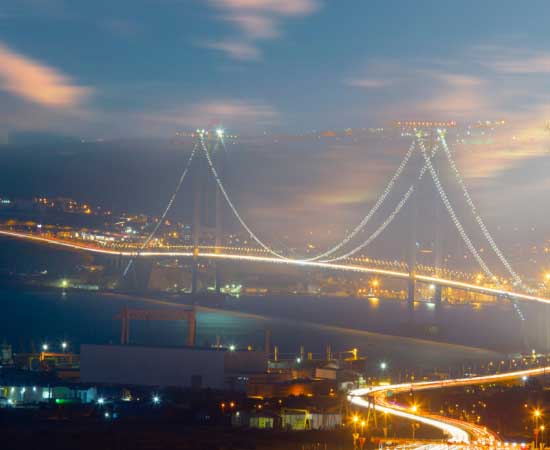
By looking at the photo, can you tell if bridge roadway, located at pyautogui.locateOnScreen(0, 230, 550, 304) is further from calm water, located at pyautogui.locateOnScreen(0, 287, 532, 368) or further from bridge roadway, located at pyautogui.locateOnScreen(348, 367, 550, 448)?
bridge roadway, located at pyautogui.locateOnScreen(348, 367, 550, 448)

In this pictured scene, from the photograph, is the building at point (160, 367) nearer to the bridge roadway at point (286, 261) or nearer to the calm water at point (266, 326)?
the calm water at point (266, 326)

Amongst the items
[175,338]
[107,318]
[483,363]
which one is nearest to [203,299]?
[107,318]

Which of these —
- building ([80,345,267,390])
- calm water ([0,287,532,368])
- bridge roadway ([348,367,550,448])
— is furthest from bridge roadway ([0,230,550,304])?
building ([80,345,267,390])

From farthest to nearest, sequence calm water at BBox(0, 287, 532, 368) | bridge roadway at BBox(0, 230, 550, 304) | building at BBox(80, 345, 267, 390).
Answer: bridge roadway at BBox(0, 230, 550, 304)
calm water at BBox(0, 287, 532, 368)
building at BBox(80, 345, 267, 390)

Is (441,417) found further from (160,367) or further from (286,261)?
(286,261)

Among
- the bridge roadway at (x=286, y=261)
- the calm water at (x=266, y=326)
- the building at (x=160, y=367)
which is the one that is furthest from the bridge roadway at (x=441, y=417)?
the bridge roadway at (x=286, y=261)

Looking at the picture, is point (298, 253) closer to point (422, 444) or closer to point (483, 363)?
point (483, 363)
